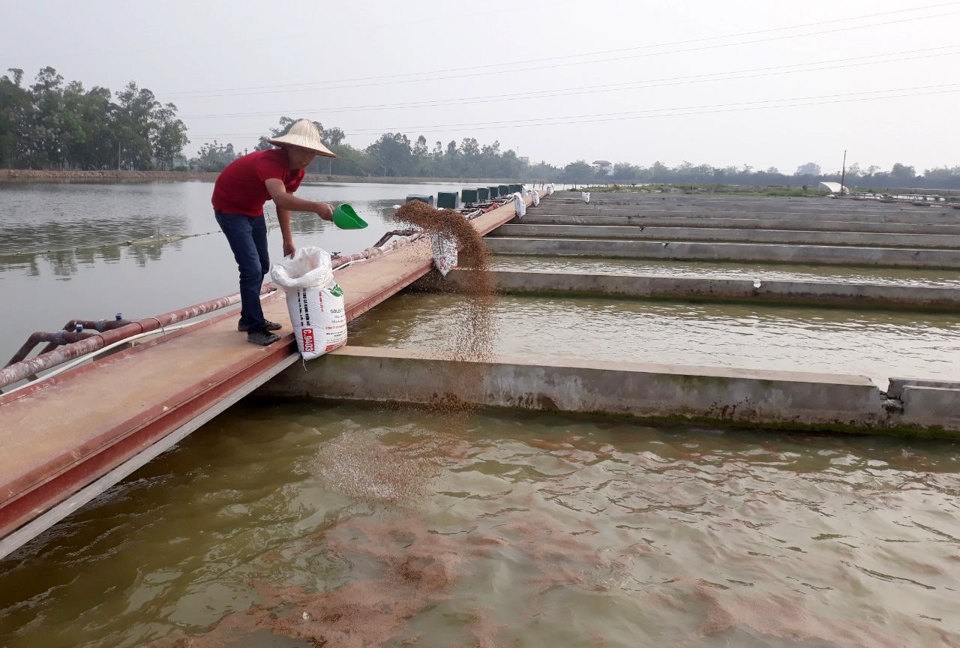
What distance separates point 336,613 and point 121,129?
230 ft

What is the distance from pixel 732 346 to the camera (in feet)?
19.4

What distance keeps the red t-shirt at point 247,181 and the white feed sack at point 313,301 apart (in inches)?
16.3

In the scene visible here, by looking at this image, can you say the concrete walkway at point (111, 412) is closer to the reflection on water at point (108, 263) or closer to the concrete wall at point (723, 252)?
the reflection on water at point (108, 263)

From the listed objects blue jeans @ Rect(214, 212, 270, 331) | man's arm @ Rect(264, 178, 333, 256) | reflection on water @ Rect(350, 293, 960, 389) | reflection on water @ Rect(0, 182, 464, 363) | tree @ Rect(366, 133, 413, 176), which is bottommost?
reflection on water @ Rect(350, 293, 960, 389)

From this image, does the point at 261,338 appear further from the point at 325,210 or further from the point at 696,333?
the point at 696,333

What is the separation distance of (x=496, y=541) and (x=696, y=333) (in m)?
4.38

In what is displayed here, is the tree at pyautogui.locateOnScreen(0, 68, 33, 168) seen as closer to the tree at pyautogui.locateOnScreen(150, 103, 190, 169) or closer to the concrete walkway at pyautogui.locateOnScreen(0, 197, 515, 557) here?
the tree at pyautogui.locateOnScreen(150, 103, 190, 169)

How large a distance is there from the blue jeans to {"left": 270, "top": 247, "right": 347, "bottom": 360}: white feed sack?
0.44 ft

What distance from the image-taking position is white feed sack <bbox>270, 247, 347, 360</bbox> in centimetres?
383

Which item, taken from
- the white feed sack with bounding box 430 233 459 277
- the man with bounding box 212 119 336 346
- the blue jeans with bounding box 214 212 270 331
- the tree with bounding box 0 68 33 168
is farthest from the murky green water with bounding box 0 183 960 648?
the tree with bounding box 0 68 33 168

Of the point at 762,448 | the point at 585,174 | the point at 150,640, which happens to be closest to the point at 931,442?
Result: the point at 762,448

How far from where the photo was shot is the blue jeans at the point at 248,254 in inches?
145

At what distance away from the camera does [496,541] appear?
2.71m

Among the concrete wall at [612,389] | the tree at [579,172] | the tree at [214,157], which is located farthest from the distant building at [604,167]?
the concrete wall at [612,389]
